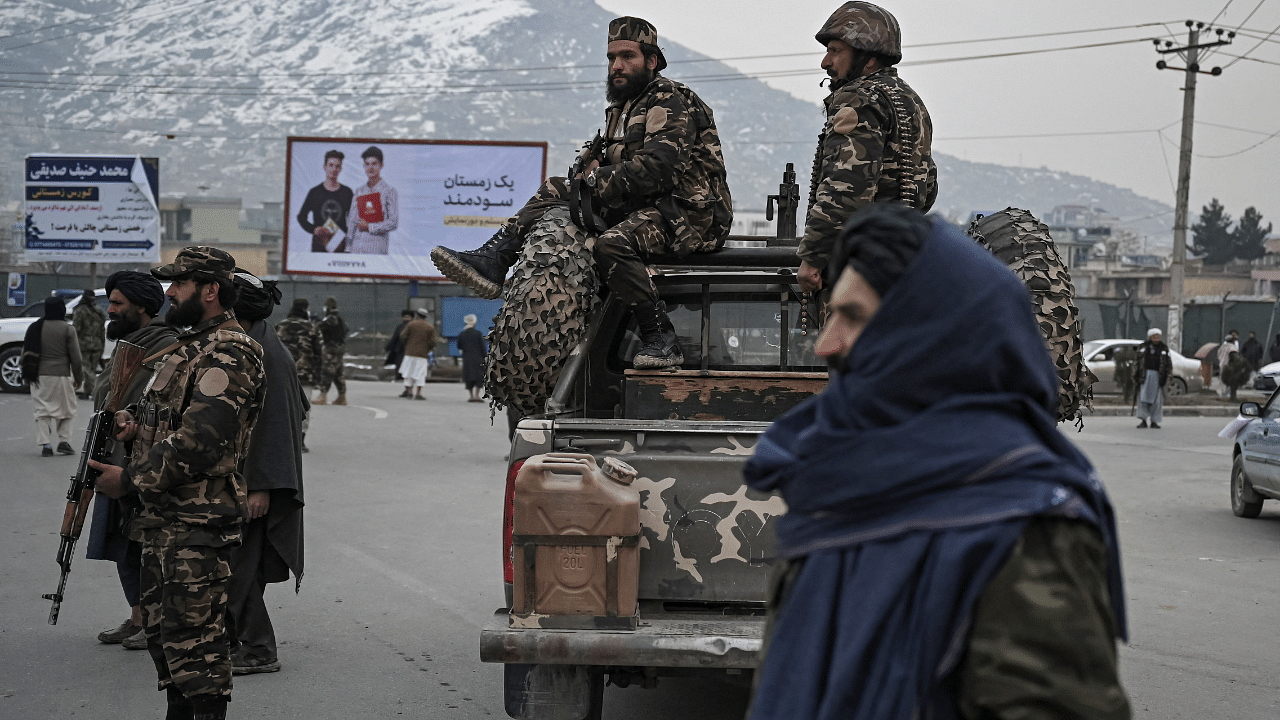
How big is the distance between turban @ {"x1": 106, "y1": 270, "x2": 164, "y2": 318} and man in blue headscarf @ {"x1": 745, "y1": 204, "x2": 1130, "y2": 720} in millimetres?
5079

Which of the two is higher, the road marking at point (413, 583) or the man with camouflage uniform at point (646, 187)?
the man with camouflage uniform at point (646, 187)

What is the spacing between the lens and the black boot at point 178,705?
14.7 ft

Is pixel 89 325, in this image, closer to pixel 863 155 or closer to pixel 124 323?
pixel 124 323

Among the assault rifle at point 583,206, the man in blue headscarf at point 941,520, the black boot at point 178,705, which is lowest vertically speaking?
the black boot at point 178,705

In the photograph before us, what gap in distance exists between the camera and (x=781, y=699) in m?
1.94

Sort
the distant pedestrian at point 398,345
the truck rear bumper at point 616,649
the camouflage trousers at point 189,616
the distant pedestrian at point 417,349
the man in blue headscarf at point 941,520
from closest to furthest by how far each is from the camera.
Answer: the man in blue headscarf at point 941,520 < the truck rear bumper at point 616,649 < the camouflage trousers at point 189,616 < the distant pedestrian at point 417,349 < the distant pedestrian at point 398,345

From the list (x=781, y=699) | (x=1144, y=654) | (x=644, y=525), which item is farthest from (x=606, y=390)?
(x=781, y=699)

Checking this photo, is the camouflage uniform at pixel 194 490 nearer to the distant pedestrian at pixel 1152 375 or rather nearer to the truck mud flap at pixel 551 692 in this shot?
the truck mud flap at pixel 551 692

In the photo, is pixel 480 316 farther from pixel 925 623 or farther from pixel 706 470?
pixel 925 623

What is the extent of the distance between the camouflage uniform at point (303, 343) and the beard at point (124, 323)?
925 centimetres

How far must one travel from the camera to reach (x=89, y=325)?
19.0m

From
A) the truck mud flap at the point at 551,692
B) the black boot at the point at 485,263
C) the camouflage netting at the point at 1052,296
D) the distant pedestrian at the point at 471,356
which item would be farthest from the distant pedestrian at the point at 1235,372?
the truck mud flap at the point at 551,692

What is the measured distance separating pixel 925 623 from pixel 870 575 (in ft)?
0.36

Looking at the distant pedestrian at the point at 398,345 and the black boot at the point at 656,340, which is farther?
the distant pedestrian at the point at 398,345
